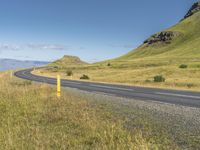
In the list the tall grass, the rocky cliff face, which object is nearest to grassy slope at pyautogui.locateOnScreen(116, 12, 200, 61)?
the rocky cliff face

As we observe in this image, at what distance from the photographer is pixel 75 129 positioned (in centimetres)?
850

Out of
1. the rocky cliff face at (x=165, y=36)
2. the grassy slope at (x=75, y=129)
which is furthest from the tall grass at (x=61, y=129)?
the rocky cliff face at (x=165, y=36)

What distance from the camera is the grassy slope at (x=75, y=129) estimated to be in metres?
6.95

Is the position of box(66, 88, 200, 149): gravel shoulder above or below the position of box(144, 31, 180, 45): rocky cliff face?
below

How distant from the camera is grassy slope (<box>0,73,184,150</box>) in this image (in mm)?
6945

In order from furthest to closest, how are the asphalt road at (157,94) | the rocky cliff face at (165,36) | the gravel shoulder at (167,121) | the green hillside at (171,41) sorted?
the rocky cliff face at (165,36)
the green hillside at (171,41)
the asphalt road at (157,94)
the gravel shoulder at (167,121)

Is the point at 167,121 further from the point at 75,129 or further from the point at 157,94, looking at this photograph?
the point at 157,94

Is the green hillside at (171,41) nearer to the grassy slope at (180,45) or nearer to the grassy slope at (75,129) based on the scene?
the grassy slope at (180,45)

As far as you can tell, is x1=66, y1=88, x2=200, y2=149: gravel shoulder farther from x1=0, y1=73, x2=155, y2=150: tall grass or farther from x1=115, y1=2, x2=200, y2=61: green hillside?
x1=115, y1=2, x2=200, y2=61: green hillside

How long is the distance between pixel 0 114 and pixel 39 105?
195cm

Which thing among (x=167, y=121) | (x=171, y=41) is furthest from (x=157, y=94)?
(x=171, y=41)

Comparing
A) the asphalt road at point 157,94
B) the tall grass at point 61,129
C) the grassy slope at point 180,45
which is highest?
the grassy slope at point 180,45

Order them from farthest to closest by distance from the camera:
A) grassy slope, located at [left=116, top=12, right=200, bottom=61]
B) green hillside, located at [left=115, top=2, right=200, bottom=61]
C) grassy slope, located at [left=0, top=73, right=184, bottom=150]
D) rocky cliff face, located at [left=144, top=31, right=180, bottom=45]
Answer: rocky cliff face, located at [left=144, top=31, right=180, bottom=45] → green hillside, located at [left=115, top=2, right=200, bottom=61] → grassy slope, located at [left=116, top=12, right=200, bottom=61] → grassy slope, located at [left=0, top=73, right=184, bottom=150]

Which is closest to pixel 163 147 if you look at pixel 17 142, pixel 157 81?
pixel 17 142
